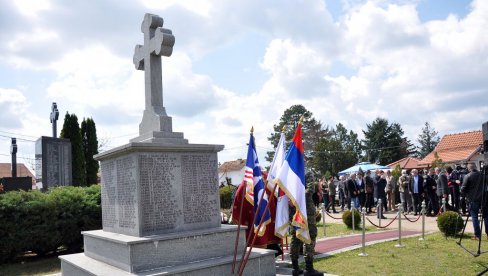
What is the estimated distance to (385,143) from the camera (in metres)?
70.6

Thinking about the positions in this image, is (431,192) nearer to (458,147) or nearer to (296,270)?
(296,270)

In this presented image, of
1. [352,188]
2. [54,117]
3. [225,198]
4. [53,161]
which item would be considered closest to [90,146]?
[54,117]

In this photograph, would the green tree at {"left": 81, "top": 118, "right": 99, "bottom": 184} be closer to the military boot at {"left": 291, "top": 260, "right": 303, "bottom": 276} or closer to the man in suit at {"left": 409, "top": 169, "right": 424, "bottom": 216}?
the man in suit at {"left": 409, "top": 169, "right": 424, "bottom": 216}

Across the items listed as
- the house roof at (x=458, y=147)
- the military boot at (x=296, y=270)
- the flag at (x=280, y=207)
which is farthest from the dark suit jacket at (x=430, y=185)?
the house roof at (x=458, y=147)

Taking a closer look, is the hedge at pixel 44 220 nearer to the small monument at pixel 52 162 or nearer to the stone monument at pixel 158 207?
the stone monument at pixel 158 207

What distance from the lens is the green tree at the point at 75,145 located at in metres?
22.8

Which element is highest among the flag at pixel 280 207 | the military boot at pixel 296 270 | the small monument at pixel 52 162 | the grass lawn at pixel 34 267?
the small monument at pixel 52 162

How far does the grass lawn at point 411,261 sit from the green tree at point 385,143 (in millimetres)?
61075

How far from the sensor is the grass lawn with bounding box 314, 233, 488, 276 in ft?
26.3

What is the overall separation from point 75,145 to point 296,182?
62.9 ft

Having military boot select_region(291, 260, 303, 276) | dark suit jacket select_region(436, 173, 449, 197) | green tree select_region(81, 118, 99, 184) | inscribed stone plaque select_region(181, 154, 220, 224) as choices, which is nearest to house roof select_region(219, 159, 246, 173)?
green tree select_region(81, 118, 99, 184)

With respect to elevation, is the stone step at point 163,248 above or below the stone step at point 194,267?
above

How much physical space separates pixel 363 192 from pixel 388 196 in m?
1.45

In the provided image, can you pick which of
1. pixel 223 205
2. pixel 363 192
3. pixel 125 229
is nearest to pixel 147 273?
pixel 125 229
